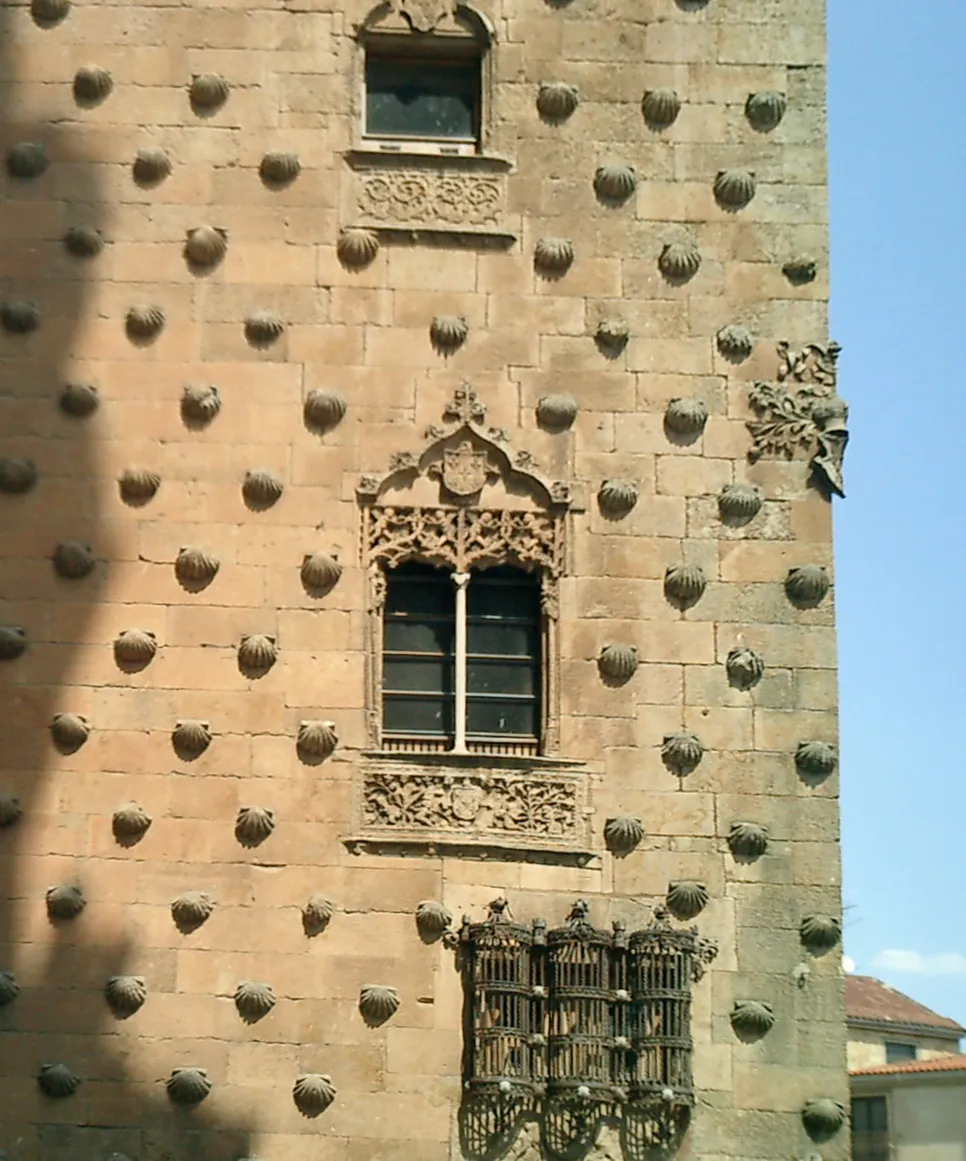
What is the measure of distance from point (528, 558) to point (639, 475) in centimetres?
83

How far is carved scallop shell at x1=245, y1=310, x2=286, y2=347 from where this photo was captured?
15.3 metres

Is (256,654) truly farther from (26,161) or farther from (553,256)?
(26,161)

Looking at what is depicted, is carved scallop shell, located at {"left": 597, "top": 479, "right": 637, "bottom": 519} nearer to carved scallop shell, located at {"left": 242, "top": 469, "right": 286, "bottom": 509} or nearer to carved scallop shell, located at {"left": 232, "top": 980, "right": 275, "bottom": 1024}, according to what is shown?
carved scallop shell, located at {"left": 242, "top": 469, "right": 286, "bottom": 509}

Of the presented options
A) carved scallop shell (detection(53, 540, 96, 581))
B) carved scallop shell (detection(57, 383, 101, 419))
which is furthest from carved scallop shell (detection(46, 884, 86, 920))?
carved scallop shell (detection(57, 383, 101, 419))

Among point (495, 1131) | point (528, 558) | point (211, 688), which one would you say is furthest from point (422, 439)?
point (495, 1131)

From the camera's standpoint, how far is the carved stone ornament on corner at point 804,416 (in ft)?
49.9

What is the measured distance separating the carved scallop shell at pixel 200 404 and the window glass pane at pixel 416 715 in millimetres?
1944

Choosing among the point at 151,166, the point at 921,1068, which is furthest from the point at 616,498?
Result: the point at 921,1068

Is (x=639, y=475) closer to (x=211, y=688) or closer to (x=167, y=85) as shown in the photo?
(x=211, y=688)

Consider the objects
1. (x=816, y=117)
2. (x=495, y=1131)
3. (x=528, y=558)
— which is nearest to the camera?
(x=495, y=1131)

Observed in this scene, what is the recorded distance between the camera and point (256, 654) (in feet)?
48.2

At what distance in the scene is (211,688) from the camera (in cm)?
1472

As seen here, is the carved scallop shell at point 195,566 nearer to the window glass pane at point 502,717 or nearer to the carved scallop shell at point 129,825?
the carved scallop shell at point 129,825

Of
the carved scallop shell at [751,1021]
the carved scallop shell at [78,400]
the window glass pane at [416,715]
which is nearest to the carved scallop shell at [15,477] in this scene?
the carved scallop shell at [78,400]
